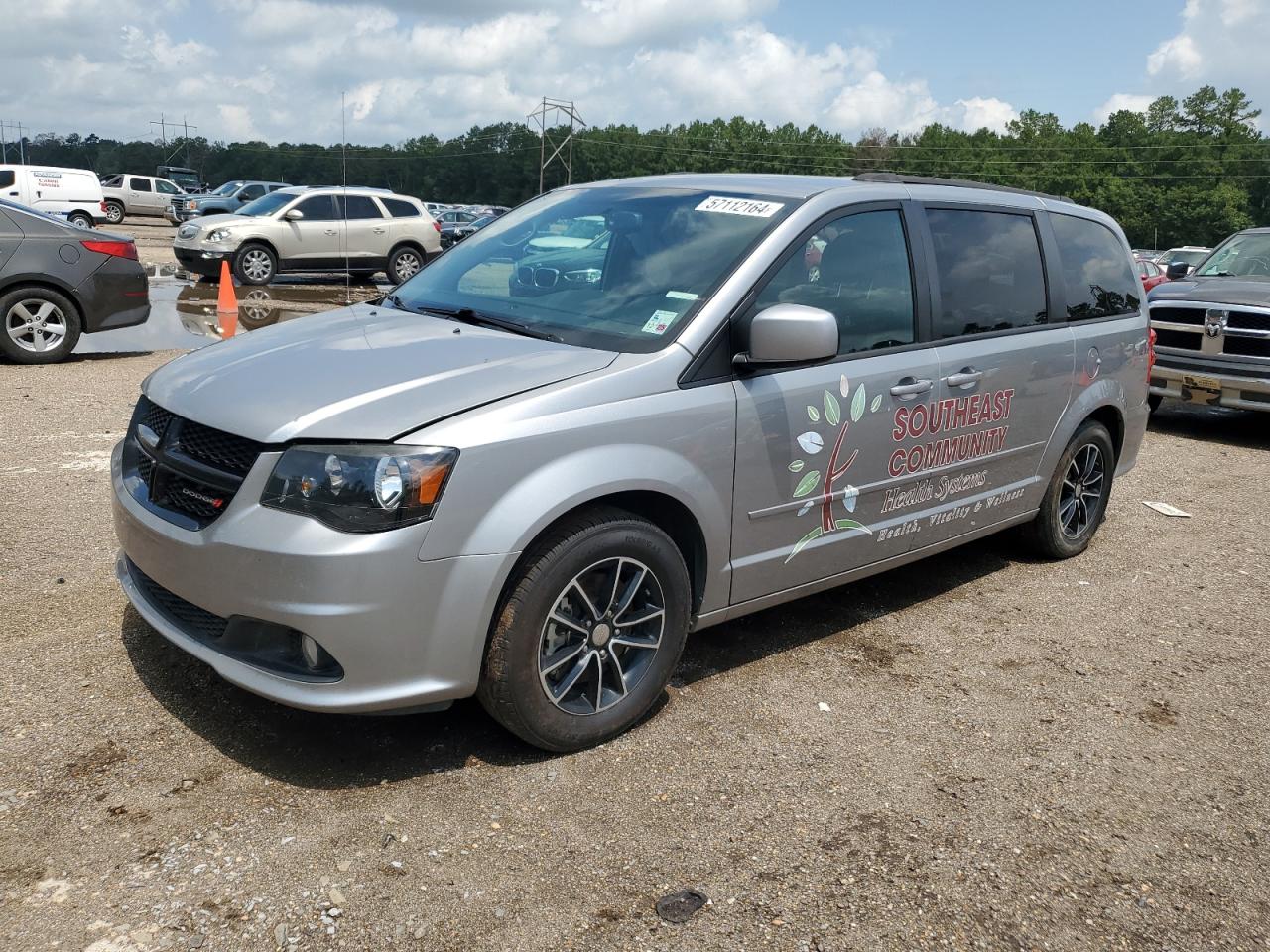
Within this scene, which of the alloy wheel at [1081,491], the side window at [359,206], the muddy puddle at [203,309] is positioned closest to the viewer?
the alloy wheel at [1081,491]

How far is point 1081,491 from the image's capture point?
5781 mm

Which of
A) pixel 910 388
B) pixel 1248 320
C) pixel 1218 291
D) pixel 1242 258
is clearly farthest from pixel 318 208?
pixel 910 388

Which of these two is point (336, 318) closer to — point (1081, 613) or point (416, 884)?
point (416, 884)

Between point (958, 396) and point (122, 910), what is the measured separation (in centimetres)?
354

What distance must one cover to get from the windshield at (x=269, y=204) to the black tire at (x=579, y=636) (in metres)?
17.6

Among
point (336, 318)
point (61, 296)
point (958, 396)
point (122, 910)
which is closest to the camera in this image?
point (122, 910)

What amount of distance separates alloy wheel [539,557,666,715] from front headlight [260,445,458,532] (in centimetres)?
57

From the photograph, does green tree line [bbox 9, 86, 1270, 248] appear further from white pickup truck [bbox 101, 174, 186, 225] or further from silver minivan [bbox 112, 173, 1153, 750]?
silver minivan [bbox 112, 173, 1153, 750]

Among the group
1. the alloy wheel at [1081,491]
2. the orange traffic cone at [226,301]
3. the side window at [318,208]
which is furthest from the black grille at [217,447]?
the side window at [318,208]

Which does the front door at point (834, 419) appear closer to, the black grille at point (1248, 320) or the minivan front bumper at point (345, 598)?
the minivan front bumper at point (345, 598)

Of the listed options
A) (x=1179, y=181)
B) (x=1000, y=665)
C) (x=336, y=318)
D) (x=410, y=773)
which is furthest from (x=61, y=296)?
(x=1179, y=181)

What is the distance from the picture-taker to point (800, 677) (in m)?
4.19

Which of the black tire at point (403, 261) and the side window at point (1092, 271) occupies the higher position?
the black tire at point (403, 261)

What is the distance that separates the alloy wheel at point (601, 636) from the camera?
11.0 feet
